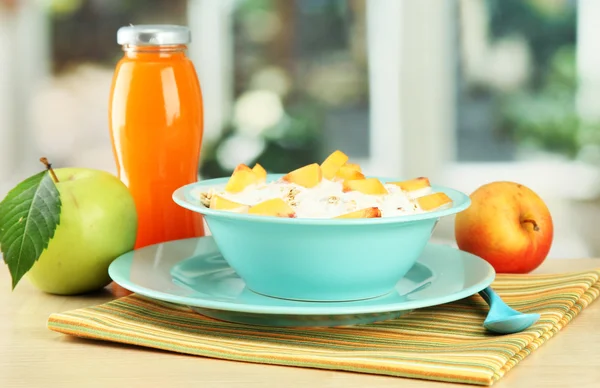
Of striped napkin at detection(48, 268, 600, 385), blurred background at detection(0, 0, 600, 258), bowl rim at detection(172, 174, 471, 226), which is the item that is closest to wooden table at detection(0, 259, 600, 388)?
striped napkin at detection(48, 268, 600, 385)

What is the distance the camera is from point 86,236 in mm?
798

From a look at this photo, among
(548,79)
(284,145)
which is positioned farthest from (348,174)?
(548,79)

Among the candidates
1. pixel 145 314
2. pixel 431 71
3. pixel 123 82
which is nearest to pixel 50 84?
pixel 431 71

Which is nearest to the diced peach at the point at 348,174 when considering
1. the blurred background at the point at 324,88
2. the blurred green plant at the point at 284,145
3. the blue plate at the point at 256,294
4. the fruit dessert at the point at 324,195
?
the fruit dessert at the point at 324,195

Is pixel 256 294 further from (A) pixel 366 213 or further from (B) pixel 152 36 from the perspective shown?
(B) pixel 152 36

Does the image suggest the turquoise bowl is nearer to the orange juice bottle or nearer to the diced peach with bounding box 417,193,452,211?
the diced peach with bounding box 417,193,452,211

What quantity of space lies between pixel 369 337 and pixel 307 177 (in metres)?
0.15

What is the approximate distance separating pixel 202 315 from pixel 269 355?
0.42 feet

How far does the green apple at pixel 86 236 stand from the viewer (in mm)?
796

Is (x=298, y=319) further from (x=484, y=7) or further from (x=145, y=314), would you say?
(x=484, y=7)

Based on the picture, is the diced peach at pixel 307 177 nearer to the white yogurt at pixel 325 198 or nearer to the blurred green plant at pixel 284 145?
the white yogurt at pixel 325 198

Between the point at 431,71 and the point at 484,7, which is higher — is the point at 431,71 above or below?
below

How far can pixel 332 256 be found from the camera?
669mm

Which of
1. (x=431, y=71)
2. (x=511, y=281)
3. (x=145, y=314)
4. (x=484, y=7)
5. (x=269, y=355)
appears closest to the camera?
(x=269, y=355)
